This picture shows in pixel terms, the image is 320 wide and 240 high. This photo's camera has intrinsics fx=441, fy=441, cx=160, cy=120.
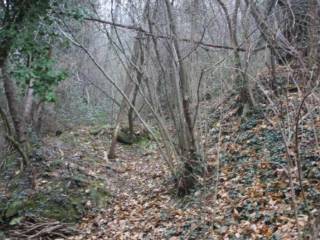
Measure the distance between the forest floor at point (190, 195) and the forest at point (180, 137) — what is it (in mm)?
22

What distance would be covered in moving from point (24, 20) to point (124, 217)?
3209mm

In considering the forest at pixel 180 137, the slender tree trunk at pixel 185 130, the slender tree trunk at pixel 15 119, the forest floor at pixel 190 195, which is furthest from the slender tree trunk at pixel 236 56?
the slender tree trunk at pixel 15 119

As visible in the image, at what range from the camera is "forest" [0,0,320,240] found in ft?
16.6

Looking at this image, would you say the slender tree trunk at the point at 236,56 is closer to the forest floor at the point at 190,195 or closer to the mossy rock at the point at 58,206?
the forest floor at the point at 190,195

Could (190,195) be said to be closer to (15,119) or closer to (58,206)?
(58,206)

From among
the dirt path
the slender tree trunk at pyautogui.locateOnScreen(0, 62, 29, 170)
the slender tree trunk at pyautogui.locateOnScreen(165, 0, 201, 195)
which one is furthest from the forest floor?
the slender tree trunk at pyautogui.locateOnScreen(0, 62, 29, 170)

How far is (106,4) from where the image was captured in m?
9.59

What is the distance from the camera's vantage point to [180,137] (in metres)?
6.94

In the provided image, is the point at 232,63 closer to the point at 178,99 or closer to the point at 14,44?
the point at 178,99

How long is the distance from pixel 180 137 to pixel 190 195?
93 centimetres

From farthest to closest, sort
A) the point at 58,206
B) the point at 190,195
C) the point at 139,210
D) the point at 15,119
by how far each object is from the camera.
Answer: the point at 15,119 < the point at 58,206 < the point at 139,210 < the point at 190,195

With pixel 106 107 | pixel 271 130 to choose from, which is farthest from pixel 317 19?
pixel 106 107

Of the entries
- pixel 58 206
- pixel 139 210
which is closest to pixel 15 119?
pixel 58 206

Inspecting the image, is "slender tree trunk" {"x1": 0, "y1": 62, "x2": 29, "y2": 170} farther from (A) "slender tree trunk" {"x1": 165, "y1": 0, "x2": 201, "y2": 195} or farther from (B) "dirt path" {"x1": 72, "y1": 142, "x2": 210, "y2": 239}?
(A) "slender tree trunk" {"x1": 165, "y1": 0, "x2": 201, "y2": 195}
